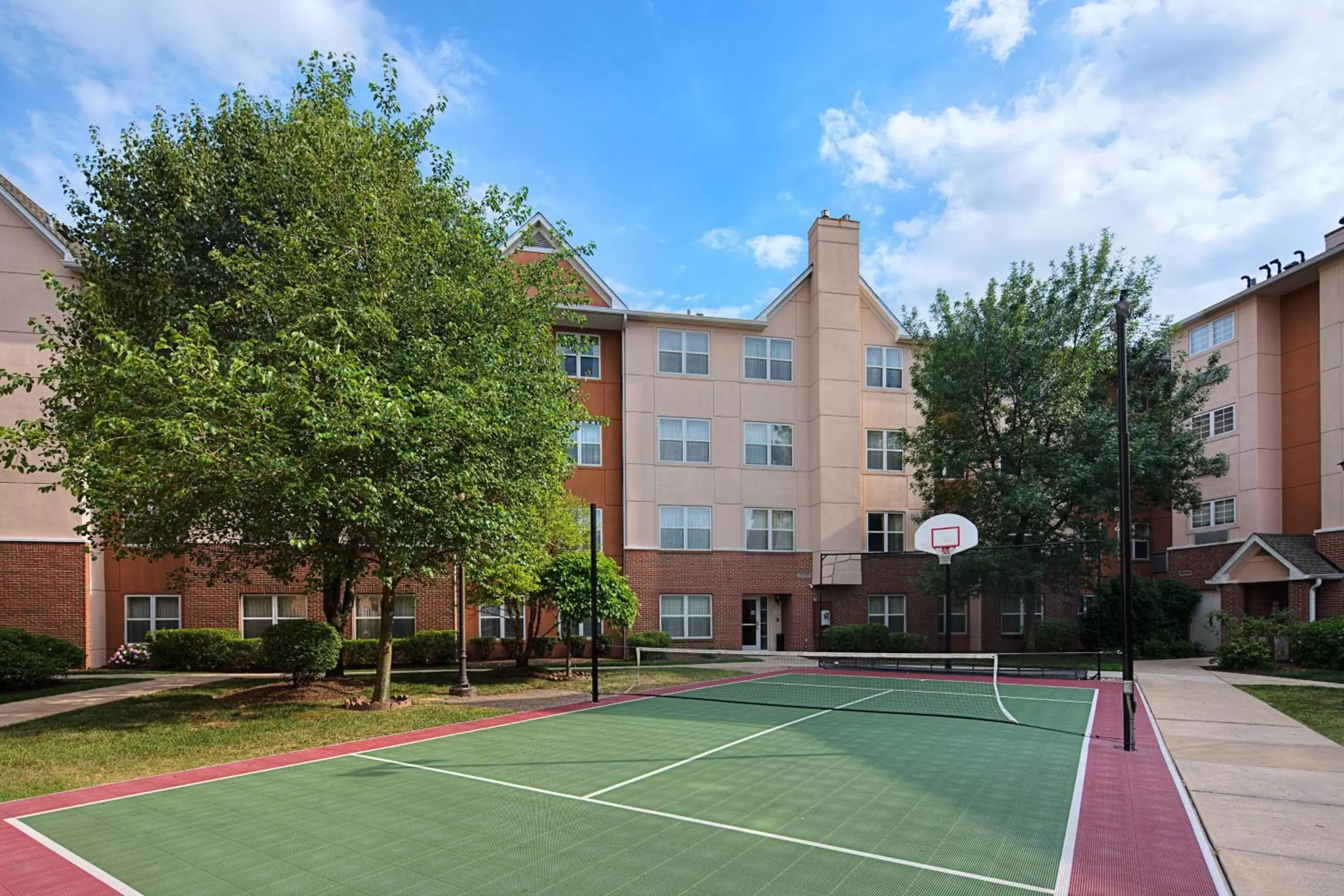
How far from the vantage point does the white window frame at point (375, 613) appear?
2664 cm

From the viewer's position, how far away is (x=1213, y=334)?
3081 cm

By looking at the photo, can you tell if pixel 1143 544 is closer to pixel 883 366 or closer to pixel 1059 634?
pixel 1059 634

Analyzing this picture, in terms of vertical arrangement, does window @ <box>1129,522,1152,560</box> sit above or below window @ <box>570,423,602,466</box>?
below

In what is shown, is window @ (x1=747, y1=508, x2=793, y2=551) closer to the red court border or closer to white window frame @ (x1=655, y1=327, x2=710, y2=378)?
white window frame @ (x1=655, y1=327, x2=710, y2=378)

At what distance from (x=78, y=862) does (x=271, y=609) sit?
20402 mm

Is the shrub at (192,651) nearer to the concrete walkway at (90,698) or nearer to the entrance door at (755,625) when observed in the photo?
the concrete walkway at (90,698)

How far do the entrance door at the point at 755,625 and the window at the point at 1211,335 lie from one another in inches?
773

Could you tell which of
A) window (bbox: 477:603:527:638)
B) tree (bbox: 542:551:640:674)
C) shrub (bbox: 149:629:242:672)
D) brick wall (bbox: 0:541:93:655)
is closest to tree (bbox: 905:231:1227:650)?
tree (bbox: 542:551:640:674)

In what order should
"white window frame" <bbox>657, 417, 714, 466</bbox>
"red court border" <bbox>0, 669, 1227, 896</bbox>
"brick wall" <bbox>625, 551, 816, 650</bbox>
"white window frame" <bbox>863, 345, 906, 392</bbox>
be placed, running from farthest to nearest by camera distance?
1. "white window frame" <bbox>863, 345, 906, 392</bbox>
2. "white window frame" <bbox>657, 417, 714, 466</bbox>
3. "brick wall" <bbox>625, 551, 816, 650</bbox>
4. "red court border" <bbox>0, 669, 1227, 896</bbox>

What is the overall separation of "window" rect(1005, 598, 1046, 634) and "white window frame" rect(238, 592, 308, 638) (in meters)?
22.1

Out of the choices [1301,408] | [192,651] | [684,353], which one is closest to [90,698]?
[192,651]

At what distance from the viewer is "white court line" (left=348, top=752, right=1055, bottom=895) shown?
20.6 ft

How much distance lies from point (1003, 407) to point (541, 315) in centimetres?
1595

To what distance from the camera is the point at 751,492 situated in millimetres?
29766
